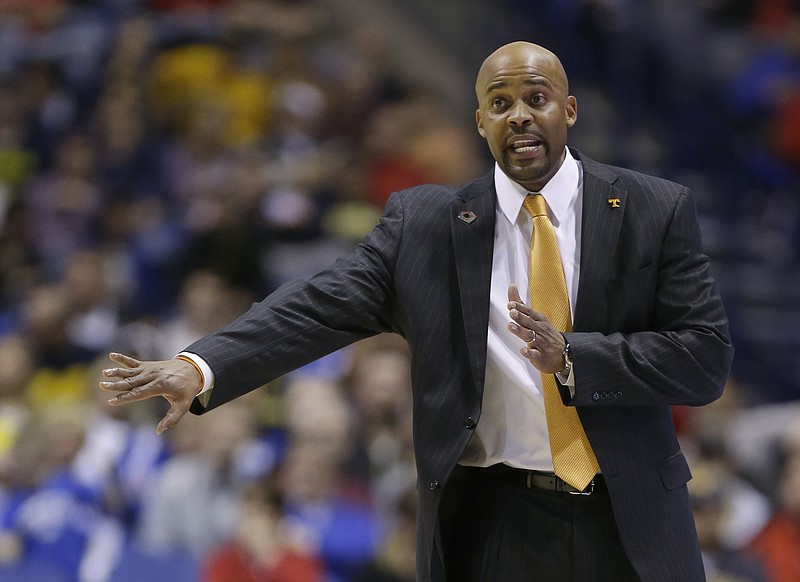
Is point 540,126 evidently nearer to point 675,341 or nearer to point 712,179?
point 675,341

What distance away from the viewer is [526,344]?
2686 mm

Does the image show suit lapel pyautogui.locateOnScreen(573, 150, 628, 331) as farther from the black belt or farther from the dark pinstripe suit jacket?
the black belt

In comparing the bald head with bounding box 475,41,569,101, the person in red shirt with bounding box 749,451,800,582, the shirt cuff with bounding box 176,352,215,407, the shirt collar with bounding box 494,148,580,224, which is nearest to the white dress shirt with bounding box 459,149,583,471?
the shirt collar with bounding box 494,148,580,224

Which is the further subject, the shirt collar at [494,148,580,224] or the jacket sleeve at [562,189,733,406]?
the shirt collar at [494,148,580,224]

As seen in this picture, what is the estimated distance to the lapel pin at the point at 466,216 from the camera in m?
2.90

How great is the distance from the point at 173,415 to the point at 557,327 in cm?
84

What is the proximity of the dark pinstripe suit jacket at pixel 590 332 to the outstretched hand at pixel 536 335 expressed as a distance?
5 cm

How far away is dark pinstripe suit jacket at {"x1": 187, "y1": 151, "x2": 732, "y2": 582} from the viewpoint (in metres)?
2.71

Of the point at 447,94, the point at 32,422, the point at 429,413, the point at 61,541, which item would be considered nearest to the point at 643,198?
the point at 429,413

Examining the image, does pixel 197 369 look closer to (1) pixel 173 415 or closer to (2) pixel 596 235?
(1) pixel 173 415

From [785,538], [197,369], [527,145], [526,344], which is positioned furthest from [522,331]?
[785,538]

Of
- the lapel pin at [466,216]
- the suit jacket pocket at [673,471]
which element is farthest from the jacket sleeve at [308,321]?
the suit jacket pocket at [673,471]

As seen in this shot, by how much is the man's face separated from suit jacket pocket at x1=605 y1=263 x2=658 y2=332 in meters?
0.30

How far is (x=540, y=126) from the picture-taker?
2.77 meters
